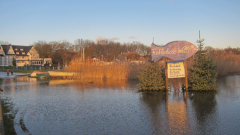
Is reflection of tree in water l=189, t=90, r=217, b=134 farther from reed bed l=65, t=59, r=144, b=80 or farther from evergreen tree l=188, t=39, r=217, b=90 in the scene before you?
reed bed l=65, t=59, r=144, b=80

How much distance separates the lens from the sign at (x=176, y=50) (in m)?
13.8

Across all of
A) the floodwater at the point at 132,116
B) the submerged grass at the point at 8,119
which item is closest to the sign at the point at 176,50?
the floodwater at the point at 132,116

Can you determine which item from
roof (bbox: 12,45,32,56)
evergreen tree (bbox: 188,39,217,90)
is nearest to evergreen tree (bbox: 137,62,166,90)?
evergreen tree (bbox: 188,39,217,90)

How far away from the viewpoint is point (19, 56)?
7694 cm

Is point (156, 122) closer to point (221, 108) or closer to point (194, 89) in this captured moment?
point (221, 108)

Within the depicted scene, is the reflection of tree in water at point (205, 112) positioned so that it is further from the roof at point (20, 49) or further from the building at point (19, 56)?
the roof at point (20, 49)

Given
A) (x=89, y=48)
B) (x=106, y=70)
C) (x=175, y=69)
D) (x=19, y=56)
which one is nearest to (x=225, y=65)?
(x=106, y=70)

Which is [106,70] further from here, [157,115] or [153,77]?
[157,115]

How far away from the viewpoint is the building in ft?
241

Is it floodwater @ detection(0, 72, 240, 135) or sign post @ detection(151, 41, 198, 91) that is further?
sign post @ detection(151, 41, 198, 91)

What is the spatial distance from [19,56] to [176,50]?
76.1 meters

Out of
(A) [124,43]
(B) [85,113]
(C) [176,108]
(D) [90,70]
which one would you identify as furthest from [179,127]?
(A) [124,43]

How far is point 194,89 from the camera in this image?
13.7m

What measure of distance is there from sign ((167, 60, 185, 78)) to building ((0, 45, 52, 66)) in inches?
2716
